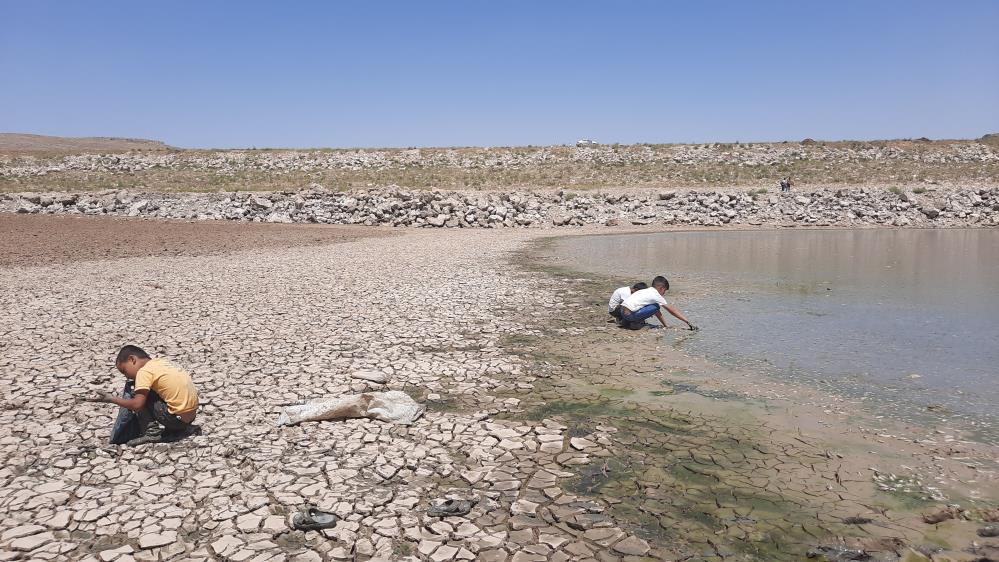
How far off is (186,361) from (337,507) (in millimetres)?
4997

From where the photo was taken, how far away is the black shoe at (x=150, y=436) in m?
6.07

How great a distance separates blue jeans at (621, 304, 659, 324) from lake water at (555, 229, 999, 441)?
1.53 feet

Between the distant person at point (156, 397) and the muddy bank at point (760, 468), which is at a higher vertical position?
the distant person at point (156, 397)

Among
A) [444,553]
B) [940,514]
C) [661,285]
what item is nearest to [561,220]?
[661,285]

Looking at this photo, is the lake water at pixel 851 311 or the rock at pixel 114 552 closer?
the rock at pixel 114 552

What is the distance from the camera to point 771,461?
5.84 metres

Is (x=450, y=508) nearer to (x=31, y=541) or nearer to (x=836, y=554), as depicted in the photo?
(x=836, y=554)

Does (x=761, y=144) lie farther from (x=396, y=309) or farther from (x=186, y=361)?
(x=186, y=361)

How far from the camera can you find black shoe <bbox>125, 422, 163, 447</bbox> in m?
6.07

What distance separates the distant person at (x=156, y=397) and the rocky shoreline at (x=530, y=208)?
1150 inches

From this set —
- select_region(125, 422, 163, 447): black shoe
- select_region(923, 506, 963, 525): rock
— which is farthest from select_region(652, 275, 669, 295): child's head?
select_region(125, 422, 163, 447): black shoe

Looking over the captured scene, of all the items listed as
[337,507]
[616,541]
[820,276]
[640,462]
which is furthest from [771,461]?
[820,276]

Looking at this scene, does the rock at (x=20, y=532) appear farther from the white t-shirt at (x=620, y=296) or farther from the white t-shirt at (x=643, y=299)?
the white t-shirt at (x=620, y=296)

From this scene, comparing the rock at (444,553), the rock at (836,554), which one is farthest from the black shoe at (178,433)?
the rock at (836,554)
